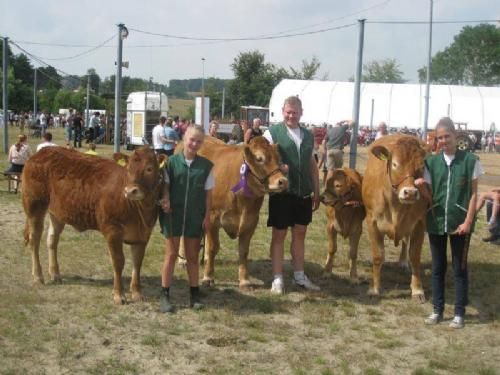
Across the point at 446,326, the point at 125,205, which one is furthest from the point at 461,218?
the point at 125,205

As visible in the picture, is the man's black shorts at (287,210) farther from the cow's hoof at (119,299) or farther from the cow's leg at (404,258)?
the cow's leg at (404,258)

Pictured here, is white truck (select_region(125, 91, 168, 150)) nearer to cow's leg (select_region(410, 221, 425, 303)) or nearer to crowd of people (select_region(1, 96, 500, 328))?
crowd of people (select_region(1, 96, 500, 328))

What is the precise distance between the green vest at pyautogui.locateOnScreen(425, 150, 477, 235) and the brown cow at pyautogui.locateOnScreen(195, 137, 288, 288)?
1.45 meters

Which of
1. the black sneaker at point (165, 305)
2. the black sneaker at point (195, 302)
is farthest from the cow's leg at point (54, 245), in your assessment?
the black sneaker at point (195, 302)

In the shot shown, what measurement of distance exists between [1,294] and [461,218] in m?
4.65

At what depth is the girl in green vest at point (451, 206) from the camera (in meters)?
5.48

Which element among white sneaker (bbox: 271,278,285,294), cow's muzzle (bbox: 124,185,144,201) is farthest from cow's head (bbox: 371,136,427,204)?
cow's muzzle (bbox: 124,185,144,201)

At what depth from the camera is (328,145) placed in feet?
53.7

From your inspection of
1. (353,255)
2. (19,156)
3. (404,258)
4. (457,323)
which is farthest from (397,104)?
(457,323)

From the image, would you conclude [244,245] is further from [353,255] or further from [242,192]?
[353,255]

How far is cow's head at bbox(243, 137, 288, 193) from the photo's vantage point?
6043mm

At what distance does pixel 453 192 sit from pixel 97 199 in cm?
351

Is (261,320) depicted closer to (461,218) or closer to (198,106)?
(461,218)

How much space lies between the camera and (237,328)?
5480 millimetres
